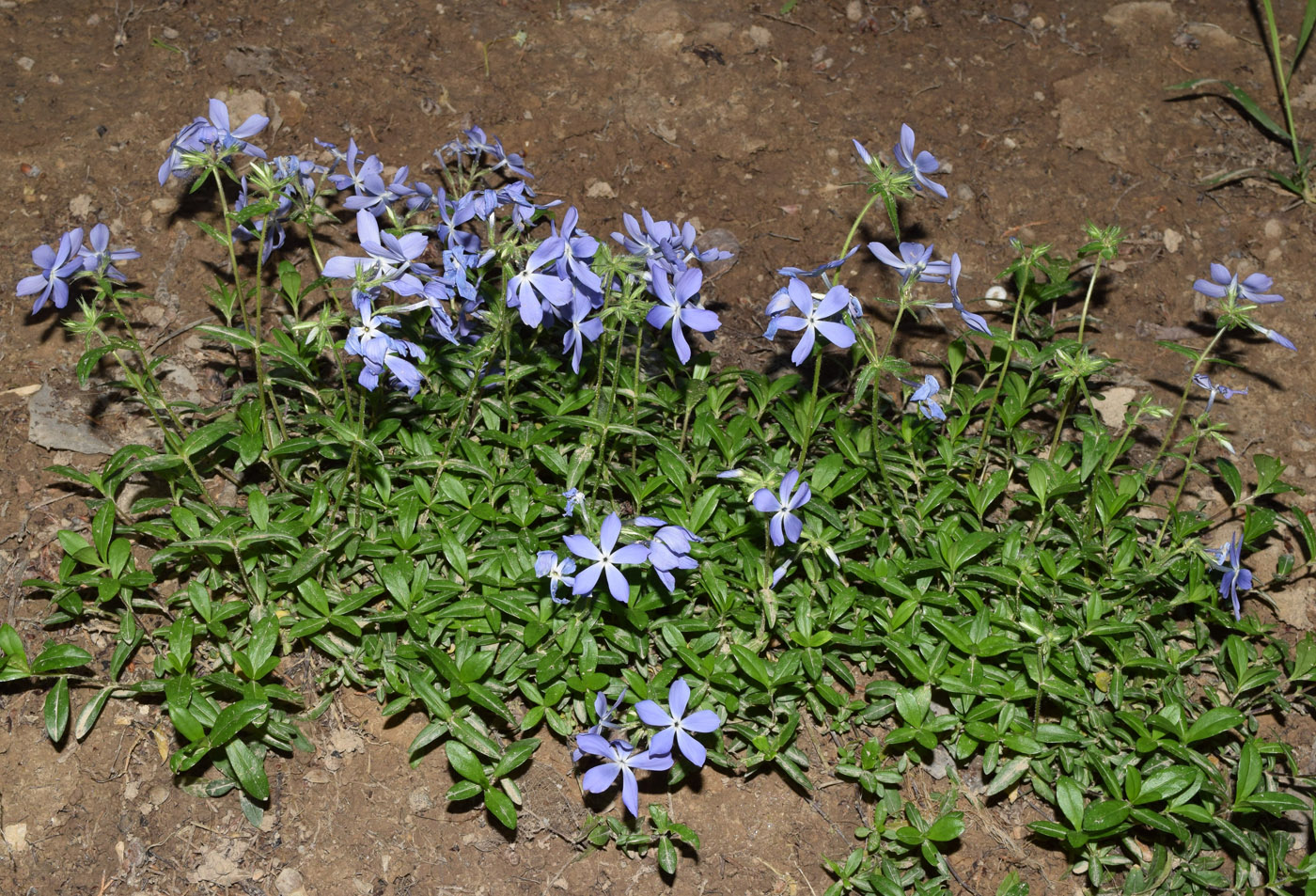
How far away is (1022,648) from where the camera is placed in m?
3.54

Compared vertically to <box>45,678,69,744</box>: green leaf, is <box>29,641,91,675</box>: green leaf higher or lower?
higher

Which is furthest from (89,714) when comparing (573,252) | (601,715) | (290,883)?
(573,252)

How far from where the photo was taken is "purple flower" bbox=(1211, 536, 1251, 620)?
3.51 m

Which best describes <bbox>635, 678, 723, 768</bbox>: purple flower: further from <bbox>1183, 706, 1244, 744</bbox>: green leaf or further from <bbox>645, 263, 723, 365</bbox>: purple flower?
<bbox>1183, 706, 1244, 744</bbox>: green leaf

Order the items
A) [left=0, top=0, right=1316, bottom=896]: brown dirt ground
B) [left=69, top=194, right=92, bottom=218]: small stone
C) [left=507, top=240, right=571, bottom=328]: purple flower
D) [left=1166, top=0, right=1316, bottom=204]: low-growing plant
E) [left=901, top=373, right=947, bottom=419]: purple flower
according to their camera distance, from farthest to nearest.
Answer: [left=1166, top=0, right=1316, bottom=204]: low-growing plant < [left=69, top=194, right=92, bottom=218]: small stone < [left=0, top=0, right=1316, bottom=896]: brown dirt ground < [left=901, top=373, right=947, bottom=419]: purple flower < [left=507, top=240, right=571, bottom=328]: purple flower

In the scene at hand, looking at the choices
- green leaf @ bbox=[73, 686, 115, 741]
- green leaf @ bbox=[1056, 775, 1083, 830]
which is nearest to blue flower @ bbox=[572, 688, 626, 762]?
green leaf @ bbox=[1056, 775, 1083, 830]

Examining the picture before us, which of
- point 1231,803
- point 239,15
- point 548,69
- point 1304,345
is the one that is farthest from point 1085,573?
point 239,15

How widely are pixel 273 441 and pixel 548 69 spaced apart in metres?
2.40

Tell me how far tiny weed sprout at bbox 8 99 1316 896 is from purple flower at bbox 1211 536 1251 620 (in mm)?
107

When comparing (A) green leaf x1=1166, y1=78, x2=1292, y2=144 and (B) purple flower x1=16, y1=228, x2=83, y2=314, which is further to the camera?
(A) green leaf x1=1166, y1=78, x2=1292, y2=144

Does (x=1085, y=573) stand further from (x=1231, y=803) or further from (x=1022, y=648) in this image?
(x=1231, y=803)

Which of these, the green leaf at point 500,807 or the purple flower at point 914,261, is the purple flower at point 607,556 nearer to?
the green leaf at point 500,807

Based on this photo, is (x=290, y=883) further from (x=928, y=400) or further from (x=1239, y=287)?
(x=1239, y=287)

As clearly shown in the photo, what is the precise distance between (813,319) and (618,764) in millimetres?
1566
